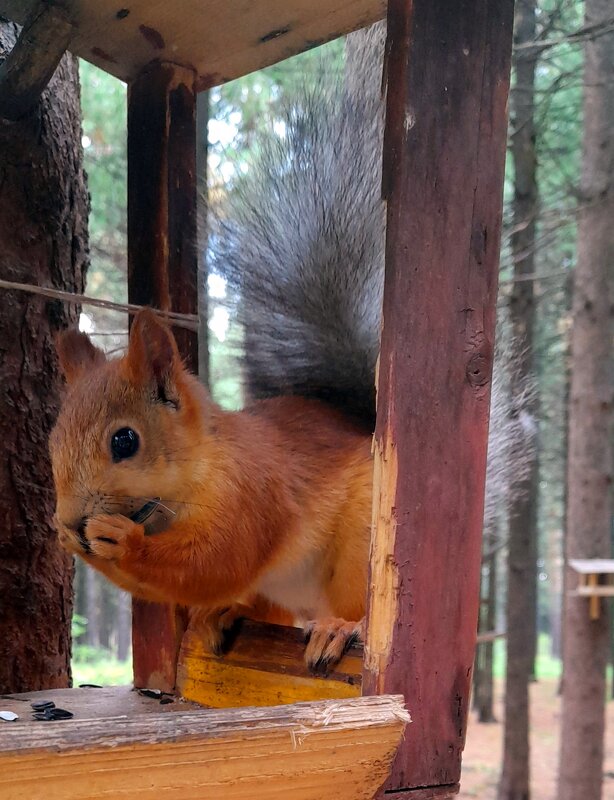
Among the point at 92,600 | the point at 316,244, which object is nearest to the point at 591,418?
the point at 316,244

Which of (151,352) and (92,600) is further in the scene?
(92,600)

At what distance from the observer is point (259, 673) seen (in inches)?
49.3

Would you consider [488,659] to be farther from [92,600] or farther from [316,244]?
[316,244]

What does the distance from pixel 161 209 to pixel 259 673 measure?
81 cm

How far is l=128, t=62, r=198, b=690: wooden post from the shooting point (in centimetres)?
150

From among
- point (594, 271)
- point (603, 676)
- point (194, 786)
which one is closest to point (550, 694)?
point (603, 676)

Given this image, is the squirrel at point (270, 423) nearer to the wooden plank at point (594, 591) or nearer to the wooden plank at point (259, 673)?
the wooden plank at point (259, 673)

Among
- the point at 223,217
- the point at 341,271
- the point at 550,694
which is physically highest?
the point at 223,217

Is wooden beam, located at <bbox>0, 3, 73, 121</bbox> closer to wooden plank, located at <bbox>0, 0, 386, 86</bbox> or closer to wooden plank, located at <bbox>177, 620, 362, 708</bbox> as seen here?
wooden plank, located at <bbox>0, 0, 386, 86</bbox>

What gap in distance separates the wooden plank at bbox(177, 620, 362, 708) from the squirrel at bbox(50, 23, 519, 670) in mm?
27

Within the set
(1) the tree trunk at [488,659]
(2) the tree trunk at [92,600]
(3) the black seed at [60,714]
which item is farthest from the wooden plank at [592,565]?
(2) the tree trunk at [92,600]

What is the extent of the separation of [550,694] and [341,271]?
9875 mm

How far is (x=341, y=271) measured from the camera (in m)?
1.53

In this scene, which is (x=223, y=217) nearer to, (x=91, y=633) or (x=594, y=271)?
(x=594, y=271)
